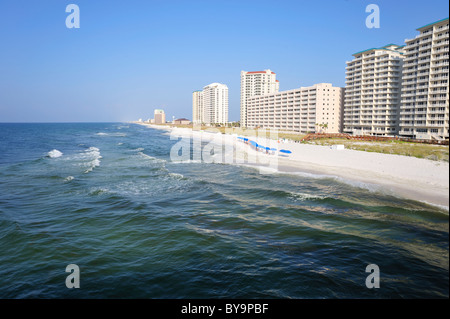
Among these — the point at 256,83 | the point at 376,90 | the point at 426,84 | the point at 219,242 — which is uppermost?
the point at 256,83

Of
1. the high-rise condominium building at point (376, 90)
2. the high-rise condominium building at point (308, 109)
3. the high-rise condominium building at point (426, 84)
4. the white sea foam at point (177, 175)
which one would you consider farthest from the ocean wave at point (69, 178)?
the high-rise condominium building at point (308, 109)

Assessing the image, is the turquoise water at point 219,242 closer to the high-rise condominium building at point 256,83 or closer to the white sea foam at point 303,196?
the white sea foam at point 303,196

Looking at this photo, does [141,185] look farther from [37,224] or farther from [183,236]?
[183,236]

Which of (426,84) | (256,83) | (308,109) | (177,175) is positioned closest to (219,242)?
(177,175)

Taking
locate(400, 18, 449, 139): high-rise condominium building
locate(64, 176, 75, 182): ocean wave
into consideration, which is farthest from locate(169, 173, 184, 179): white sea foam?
locate(400, 18, 449, 139): high-rise condominium building

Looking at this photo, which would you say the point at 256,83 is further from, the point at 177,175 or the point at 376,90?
the point at 177,175
